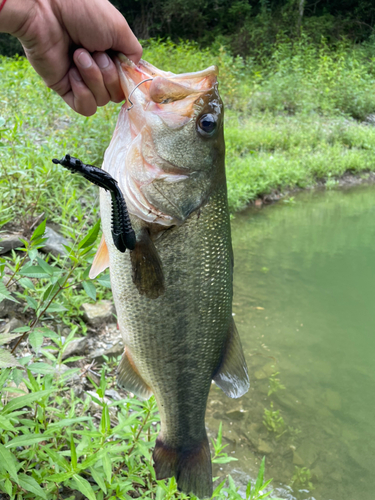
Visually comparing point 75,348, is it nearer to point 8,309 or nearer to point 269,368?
point 8,309

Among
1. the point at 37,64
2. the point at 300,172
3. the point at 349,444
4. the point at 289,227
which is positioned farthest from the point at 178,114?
the point at 300,172

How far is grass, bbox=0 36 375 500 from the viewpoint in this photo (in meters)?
1.50

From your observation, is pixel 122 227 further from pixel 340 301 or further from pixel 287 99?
pixel 287 99

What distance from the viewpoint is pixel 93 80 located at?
148cm

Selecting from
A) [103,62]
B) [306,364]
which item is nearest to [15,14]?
[103,62]

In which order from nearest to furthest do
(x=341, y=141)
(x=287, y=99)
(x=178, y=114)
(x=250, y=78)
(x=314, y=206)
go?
(x=178, y=114) → (x=314, y=206) → (x=341, y=141) → (x=287, y=99) → (x=250, y=78)

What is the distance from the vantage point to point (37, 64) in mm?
1568

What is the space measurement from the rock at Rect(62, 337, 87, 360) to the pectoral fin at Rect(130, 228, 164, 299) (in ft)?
4.97

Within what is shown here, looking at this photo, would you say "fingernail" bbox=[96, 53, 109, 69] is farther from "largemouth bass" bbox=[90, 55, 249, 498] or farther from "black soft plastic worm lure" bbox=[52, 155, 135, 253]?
"black soft plastic worm lure" bbox=[52, 155, 135, 253]

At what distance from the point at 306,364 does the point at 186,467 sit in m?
2.14

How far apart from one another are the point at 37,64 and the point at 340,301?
12.4 ft

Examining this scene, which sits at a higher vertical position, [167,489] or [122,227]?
[122,227]

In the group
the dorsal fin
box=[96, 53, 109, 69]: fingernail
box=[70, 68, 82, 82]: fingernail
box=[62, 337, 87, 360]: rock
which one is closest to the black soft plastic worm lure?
the dorsal fin

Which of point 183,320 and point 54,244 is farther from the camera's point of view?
point 54,244
